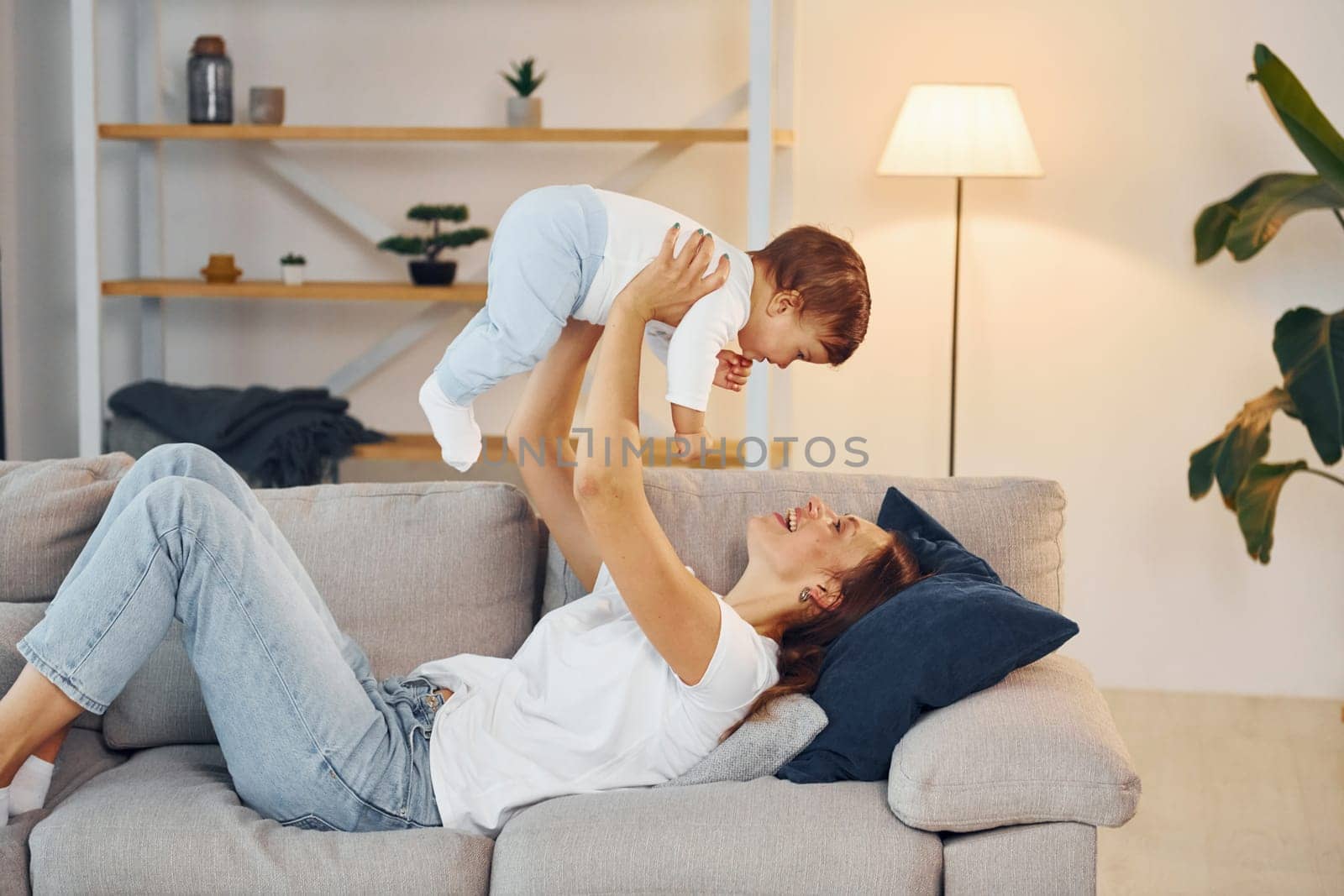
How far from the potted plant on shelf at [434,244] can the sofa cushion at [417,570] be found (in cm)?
138

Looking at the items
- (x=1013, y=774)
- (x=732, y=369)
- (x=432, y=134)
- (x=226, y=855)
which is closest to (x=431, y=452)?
(x=432, y=134)

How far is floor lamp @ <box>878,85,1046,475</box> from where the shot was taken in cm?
325

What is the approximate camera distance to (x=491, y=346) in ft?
4.88

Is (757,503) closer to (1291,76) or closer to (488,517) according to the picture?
(488,517)

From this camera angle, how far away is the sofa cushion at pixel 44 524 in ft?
6.77

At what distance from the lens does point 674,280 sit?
1.46m

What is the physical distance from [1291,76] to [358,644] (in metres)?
2.32

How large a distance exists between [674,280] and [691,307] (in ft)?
0.17

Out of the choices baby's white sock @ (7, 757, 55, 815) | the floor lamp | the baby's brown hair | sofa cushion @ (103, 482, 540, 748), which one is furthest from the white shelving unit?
baby's white sock @ (7, 757, 55, 815)

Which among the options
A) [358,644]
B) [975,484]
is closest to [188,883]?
[358,644]

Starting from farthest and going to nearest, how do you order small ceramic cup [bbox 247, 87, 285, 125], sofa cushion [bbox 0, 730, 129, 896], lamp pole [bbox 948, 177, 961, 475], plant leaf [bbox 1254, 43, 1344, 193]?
small ceramic cup [bbox 247, 87, 285, 125], lamp pole [bbox 948, 177, 961, 475], plant leaf [bbox 1254, 43, 1344, 193], sofa cushion [bbox 0, 730, 129, 896]

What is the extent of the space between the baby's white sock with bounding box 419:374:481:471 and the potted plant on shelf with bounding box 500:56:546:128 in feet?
6.63

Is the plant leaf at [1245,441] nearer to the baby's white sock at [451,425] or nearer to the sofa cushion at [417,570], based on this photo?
the sofa cushion at [417,570]

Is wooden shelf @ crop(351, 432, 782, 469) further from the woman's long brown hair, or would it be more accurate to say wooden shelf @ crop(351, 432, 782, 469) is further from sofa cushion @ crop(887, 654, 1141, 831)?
sofa cushion @ crop(887, 654, 1141, 831)
